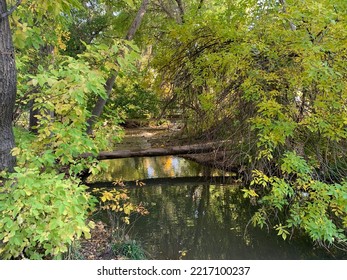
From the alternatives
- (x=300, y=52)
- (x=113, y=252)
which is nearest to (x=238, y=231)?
(x=113, y=252)

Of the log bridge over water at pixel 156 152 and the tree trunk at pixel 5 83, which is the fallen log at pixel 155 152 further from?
the tree trunk at pixel 5 83

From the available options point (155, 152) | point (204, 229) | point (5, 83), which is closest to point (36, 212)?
point (5, 83)

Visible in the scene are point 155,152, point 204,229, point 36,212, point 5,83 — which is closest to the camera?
point 36,212

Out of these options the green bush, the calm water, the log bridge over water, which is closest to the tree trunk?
the green bush

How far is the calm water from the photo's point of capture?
13.3ft

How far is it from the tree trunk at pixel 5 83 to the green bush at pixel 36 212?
1.10ft

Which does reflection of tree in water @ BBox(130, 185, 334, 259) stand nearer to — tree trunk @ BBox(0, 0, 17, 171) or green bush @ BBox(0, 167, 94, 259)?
green bush @ BBox(0, 167, 94, 259)

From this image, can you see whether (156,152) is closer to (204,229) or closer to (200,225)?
(200,225)

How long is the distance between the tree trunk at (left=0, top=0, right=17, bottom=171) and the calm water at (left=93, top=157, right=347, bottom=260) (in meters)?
2.42

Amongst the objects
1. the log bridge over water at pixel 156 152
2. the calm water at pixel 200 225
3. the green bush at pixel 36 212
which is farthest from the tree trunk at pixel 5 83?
the log bridge over water at pixel 156 152

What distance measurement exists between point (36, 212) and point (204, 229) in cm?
338

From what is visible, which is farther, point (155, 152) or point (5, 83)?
point (155, 152)

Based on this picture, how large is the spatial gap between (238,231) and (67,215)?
327cm

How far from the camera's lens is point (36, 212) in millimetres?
1897
